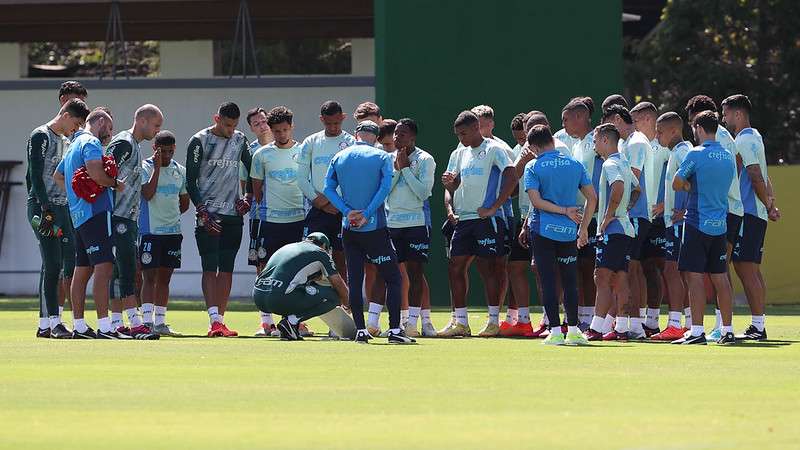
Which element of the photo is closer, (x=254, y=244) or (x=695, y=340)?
(x=695, y=340)

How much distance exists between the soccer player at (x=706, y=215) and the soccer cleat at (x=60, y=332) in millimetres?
5438

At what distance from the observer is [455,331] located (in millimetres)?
15680

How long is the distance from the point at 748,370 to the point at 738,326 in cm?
574

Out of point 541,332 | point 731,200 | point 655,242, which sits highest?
point 731,200

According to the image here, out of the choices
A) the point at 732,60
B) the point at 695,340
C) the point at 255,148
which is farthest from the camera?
the point at 732,60

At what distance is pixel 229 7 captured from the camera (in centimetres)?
2794

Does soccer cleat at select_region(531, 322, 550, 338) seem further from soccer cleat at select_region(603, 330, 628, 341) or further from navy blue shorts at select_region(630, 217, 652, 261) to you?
navy blue shorts at select_region(630, 217, 652, 261)

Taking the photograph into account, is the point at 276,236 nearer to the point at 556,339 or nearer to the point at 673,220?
the point at 556,339

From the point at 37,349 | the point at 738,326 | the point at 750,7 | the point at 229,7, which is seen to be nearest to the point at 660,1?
the point at 750,7

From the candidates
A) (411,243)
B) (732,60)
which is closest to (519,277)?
(411,243)

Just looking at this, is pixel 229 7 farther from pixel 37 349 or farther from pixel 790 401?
pixel 790 401

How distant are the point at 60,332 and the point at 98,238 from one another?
3.55ft

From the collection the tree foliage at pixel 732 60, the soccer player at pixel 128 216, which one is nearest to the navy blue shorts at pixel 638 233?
the soccer player at pixel 128 216

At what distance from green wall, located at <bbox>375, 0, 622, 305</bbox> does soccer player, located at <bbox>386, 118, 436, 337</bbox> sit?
7653mm
